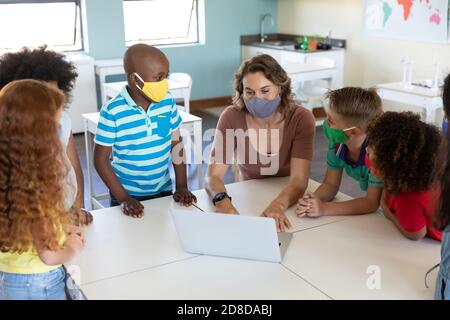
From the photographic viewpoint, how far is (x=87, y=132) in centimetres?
387

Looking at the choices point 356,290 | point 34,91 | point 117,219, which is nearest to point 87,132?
point 117,219

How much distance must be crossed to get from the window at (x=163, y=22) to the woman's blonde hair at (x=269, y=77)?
14.2ft

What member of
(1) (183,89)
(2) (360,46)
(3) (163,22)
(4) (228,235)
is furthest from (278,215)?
(3) (163,22)

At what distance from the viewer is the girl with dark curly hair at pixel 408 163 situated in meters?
1.66

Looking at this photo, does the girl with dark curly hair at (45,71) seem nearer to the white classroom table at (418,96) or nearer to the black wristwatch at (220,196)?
the black wristwatch at (220,196)

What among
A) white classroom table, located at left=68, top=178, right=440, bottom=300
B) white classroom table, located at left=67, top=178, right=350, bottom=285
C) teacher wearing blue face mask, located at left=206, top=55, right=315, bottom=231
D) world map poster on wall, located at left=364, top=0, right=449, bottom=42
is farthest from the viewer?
world map poster on wall, located at left=364, top=0, right=449, bottom=42

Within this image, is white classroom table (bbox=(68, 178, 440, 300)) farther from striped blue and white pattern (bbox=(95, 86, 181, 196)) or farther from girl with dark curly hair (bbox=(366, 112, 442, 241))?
striped blue and white pattern (bbox=(95, 86, 181, 196))

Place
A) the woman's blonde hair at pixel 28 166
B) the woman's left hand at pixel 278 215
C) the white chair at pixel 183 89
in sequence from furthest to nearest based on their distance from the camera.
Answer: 1. the white chair at pixel 183 89
2. the woman's left hand at pixel 278 215
3. the woman's blonde hair at pixel 28 166

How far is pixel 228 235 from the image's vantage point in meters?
1.57

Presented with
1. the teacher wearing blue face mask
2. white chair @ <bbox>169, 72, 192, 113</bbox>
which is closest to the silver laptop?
the teacher wearing blue face mask

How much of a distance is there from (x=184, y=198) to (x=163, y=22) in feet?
16.3

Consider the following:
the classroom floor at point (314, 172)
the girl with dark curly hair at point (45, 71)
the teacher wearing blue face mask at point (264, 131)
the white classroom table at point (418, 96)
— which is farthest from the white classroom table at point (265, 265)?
the white classroom table at point (418, 96)

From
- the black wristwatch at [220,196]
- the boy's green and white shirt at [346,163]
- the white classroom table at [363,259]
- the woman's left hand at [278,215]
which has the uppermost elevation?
the boy's green and white shirt at [346,163]

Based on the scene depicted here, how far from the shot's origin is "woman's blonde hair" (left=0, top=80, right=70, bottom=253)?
133cm
